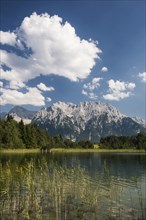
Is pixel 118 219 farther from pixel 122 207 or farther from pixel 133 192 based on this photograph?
pixel 133 192

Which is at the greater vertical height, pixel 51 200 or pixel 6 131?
pixel 6 131

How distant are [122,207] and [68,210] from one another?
629 centimetres

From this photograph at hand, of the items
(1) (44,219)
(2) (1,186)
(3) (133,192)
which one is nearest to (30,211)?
(1) (44,219)

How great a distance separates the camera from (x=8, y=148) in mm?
171500

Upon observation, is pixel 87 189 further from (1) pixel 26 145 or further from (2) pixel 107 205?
(1) pixel 26 145

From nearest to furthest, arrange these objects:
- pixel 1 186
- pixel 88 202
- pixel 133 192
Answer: pixel 1 186 < pixel 88 202 < pixel 133 192

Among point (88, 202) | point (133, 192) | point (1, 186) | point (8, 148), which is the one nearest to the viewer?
point (1, 186)

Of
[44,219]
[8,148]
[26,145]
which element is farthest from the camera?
[26,145]

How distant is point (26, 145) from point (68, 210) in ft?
565

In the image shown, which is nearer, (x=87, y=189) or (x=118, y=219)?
(x=118, y=219)

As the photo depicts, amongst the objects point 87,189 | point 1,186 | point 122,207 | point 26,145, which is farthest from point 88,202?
point 26,145

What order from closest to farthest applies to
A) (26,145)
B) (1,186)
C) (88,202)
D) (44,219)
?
(44,219)
(1,186)
(88,202)
(26,145)

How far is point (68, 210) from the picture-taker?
95.3ft

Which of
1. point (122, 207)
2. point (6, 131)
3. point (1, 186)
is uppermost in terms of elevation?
point (6, 131)
